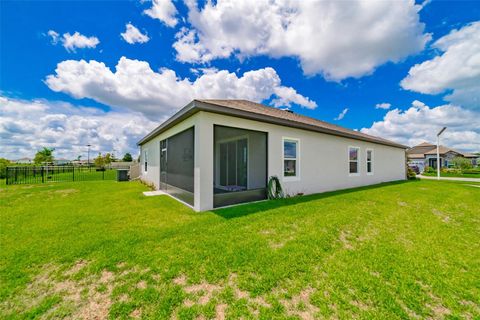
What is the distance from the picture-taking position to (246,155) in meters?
8.08

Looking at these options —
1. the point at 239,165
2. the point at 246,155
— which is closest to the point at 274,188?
the point at 246,155

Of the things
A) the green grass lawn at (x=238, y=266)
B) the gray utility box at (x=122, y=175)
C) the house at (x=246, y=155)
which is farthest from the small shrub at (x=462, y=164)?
the gray utility box at (x=122, y=175)

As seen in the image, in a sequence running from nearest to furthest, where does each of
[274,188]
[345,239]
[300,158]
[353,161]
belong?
[345,239] < [274,188] < [300,158] < [353,161]

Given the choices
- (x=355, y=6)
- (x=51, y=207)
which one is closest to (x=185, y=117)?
(x=51, y=207)

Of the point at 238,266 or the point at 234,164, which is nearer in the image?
the point at 238,266

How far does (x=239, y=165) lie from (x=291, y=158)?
2486 millimetres

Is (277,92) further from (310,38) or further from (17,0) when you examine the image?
(17,0)

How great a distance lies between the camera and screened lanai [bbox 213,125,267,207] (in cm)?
616

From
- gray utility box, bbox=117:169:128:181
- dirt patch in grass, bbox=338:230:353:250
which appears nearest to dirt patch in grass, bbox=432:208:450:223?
dirt patch in grass, bbox=338:230:353:250

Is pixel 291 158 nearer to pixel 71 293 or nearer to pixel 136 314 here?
pixel 136 314

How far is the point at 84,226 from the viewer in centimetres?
404

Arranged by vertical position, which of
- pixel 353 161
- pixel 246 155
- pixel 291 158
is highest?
pixel 246 155

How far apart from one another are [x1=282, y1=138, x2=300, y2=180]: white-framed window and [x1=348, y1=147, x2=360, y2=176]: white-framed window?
4.30m

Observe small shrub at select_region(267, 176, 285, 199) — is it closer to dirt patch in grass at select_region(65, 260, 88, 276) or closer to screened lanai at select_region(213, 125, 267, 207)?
screened lanai at select_region(213, 125, 267, 207)
